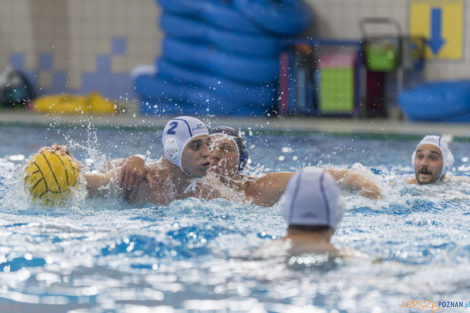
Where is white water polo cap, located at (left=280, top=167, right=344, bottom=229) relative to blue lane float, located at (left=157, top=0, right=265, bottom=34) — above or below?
below

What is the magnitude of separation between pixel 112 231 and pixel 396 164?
12.7ft

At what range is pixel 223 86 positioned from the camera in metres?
10.2

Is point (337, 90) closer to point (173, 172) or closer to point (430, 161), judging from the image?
point (430, 161)

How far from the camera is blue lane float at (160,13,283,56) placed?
403 inches

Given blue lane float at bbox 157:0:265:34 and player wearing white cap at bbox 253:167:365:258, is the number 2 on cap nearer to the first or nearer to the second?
player wearing white cap at bbox 253:167:365:258

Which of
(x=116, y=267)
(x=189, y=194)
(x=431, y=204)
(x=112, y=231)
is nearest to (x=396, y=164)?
(x=431, y=204)

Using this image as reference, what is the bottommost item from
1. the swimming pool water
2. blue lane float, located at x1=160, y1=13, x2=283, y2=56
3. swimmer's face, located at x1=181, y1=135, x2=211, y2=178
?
the swimming pool water

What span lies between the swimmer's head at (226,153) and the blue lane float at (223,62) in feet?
18.3

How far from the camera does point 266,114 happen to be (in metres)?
10.4

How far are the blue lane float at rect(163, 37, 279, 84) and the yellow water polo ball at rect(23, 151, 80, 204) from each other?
6.12 m

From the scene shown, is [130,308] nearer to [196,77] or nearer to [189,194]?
[189,194]

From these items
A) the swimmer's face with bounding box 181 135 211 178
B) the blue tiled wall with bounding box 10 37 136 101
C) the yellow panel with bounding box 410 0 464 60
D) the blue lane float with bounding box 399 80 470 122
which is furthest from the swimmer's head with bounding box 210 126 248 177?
the blue tiled wall with bounding box 10 37 136 101

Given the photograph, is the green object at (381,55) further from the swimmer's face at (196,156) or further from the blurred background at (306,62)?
the swimmer's face at (196,156)

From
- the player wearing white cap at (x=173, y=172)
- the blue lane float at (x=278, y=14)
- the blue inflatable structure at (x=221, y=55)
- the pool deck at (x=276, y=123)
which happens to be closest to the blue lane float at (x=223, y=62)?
the blue inflatable structure at (x=221, y=55)
